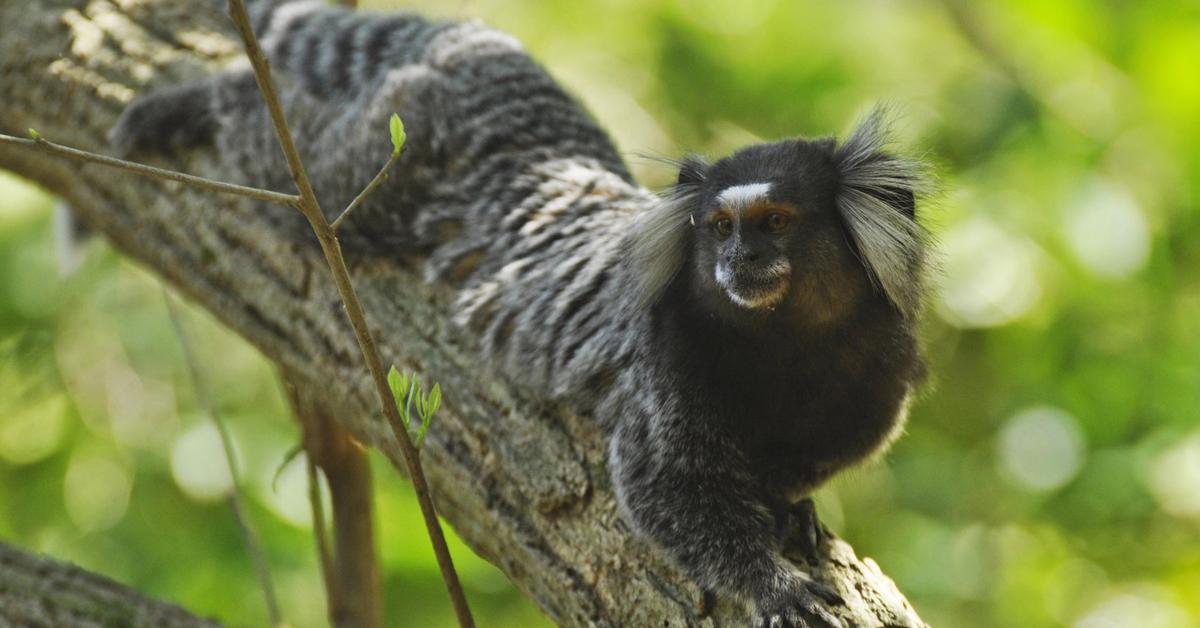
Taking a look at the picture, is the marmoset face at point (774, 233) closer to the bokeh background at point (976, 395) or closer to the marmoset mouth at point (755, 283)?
the marmoset mouth at point (755, 283)

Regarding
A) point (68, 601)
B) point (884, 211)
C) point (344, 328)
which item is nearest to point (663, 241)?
point (884, 211)

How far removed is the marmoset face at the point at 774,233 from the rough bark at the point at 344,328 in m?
0.58

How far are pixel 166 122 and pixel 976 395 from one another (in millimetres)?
3875

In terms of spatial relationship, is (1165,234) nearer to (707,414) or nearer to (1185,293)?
(1185,293)

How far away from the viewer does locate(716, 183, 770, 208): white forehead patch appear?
2.62 metres

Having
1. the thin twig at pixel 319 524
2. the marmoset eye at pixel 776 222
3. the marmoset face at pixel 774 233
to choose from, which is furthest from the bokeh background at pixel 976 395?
the marmoset eye at pixel 776 222

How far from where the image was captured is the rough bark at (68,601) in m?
2.50

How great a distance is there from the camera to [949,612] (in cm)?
523

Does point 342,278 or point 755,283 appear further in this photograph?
point 755,283

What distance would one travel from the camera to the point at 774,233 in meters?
2.66

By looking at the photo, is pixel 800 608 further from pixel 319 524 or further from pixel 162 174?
pixel 162 174

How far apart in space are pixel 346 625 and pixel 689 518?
1320 mm

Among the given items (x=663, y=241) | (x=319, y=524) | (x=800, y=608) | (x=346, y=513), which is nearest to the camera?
(x=800, y=608)

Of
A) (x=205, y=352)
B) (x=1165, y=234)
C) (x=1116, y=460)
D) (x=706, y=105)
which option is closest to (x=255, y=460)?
(x=205, y=352)
